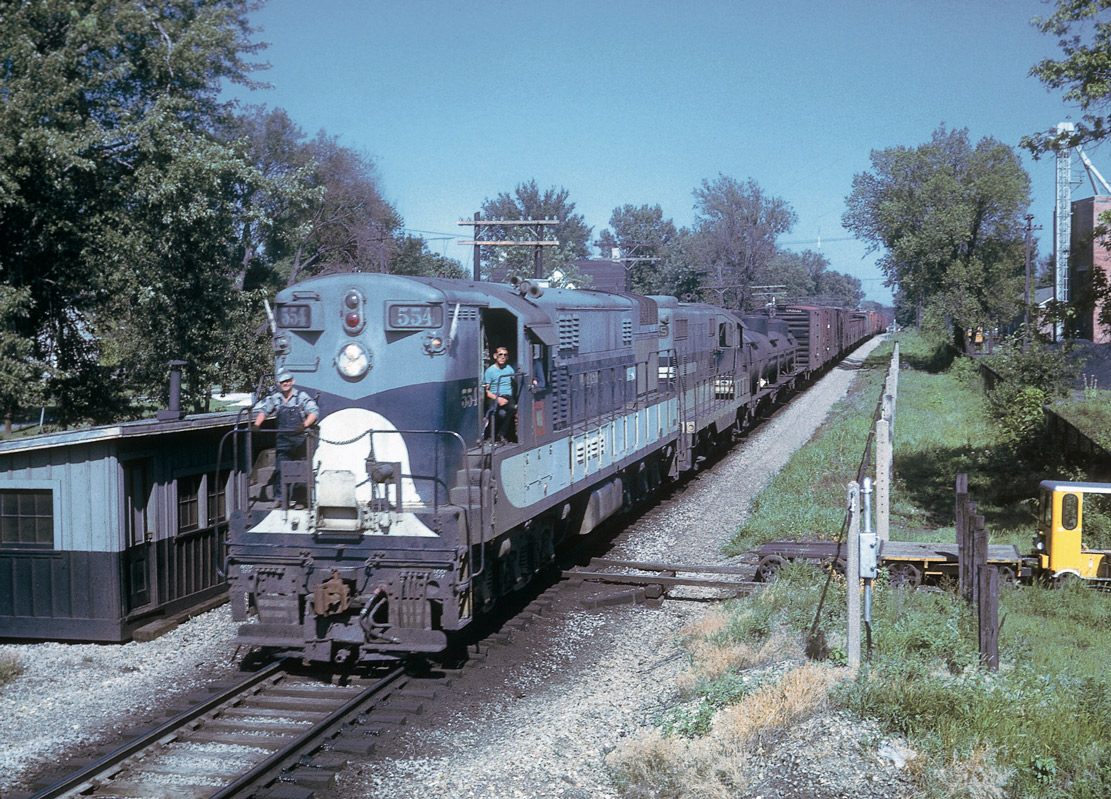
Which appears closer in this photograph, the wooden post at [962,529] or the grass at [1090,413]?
the wooden post at [962,529]

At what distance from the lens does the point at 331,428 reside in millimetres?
9195

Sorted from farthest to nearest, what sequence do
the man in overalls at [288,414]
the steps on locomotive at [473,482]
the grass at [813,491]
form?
the grass at [813,491], the man in overalls at [288,414], the steps on locomotive at [473,482]

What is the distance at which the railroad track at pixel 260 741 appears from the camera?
22.2ft

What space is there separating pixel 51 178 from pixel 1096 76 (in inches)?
744

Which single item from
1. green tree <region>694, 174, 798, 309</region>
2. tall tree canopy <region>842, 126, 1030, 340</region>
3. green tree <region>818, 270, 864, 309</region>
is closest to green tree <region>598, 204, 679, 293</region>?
green tree <region>694, 174, 798, 309</region>

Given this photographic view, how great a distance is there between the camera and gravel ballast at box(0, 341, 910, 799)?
676 centimetres

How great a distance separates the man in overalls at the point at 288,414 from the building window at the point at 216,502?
3301 millimetres

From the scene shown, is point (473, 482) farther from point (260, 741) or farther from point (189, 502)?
point (189, 502)

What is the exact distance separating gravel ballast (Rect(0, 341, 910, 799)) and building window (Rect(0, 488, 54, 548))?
→ 48.2 inches

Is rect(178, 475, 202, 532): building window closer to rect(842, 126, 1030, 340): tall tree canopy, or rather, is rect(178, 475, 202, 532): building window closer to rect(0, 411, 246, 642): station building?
rect(0, 411, 246, 642): station building

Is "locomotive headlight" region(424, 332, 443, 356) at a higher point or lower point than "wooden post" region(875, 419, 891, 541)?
higher

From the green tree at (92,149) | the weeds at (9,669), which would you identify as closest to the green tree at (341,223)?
the green tree at (92,149)

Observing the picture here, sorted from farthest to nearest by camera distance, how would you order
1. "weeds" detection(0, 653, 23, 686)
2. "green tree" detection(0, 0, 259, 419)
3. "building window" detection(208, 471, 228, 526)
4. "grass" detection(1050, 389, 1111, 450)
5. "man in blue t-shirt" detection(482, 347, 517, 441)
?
"grass" detection(1050, 389, 1111, 450), "green tree" detection(0, 0, 259, 419), "building window" detection(208, 471, 228, 526), "man in blue t-shirt" detection(482, 347, 517, 441), "weeds" detection(0, 653, 23, 686)

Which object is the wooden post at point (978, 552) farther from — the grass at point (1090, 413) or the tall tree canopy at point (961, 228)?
the tall tree canopy at point (961, 228)
